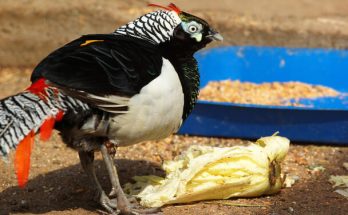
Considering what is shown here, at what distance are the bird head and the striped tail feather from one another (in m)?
0.78

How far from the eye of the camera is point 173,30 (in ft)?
12.5

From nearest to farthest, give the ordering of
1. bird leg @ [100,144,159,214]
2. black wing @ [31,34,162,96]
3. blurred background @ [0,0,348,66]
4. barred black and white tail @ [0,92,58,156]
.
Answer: barred black and white tail @ [0,92,58,156] < black wing @ [31,34,162,96] < bird leg @ [100,144,159,214] < blurred background @ [0,0,348,66]

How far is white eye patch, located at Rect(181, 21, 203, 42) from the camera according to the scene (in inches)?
150

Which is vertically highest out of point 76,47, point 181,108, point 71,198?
point 76,47

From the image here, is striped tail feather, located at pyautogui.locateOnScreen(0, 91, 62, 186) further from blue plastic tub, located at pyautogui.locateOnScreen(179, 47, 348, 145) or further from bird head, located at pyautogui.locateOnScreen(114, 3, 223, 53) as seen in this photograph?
blue plastic tub, located at pyautogui.locateOnScreen(179, 47, 348, 145)

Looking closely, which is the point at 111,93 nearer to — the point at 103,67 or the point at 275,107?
the point at 103,67

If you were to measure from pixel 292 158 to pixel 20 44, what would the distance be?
2.92 metres

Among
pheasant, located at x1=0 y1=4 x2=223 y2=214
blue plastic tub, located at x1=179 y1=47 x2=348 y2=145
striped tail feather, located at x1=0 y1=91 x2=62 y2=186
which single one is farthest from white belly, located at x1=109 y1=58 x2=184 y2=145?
blue plastic tub, located at x1=179 y1=47 x2=348 y2=145

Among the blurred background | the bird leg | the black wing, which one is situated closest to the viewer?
the black wing

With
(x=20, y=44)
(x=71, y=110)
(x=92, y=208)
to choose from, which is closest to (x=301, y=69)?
(x=20, y=44)

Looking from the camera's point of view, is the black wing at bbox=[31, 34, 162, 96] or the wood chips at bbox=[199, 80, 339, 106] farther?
the wood chips at bbox=[199, 80, 339, 106]

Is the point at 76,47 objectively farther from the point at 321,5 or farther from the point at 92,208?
the point at 321,5

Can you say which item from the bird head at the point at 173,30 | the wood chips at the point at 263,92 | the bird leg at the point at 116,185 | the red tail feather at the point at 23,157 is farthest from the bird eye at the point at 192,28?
the wood chips at the point at 263,92

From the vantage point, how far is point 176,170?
Result: 13.2 feet
